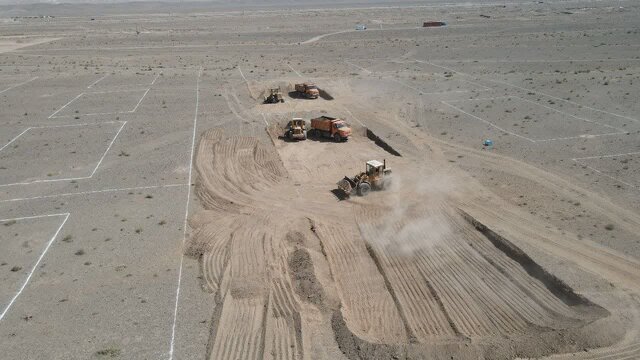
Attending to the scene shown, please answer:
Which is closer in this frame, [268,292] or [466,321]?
[466,321]

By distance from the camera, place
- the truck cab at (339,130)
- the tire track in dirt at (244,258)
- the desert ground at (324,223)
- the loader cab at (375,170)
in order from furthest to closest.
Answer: the truck cab at (339,130), the loader cab at (375,170), the desert ground at (324,223), the tire track in dirt at (244,258)

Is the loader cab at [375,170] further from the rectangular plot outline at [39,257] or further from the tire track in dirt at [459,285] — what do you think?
the rectangular plot outline at [39,257]

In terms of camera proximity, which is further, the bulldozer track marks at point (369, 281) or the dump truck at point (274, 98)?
the dump truck at point (274, 98)

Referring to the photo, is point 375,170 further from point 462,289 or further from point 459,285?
point 462,289

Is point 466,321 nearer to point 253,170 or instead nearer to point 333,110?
point 253,170

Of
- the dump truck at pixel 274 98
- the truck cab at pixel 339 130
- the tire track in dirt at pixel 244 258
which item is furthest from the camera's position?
the dump truck at pixel 274 98

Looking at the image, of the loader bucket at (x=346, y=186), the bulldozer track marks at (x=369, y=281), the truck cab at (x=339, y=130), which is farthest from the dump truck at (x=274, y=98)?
the loader bucket at (x=346, y=186)

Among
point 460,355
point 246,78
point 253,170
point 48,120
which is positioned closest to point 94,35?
point 246,78

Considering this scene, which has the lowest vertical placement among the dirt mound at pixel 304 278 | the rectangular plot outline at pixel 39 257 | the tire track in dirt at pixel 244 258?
the rectangular plot outline at pixel 39 257

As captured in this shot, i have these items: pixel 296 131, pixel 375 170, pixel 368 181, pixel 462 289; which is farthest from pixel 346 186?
pixel 296 131
